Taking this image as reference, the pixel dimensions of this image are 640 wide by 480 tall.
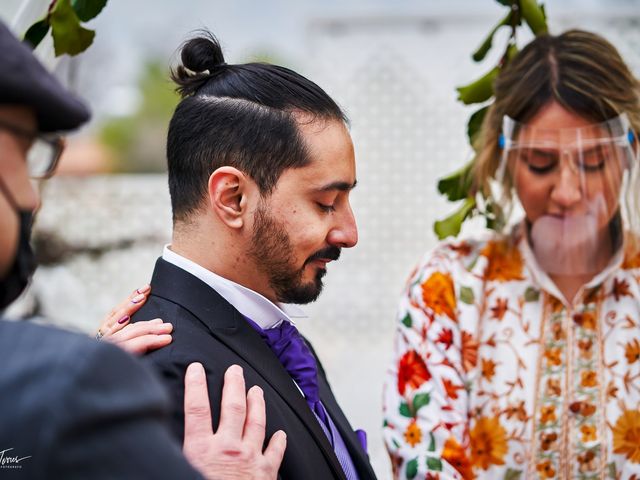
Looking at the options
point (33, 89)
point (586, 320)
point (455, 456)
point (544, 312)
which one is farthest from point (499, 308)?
point (33, 89)

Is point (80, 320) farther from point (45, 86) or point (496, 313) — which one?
point (45, 86)

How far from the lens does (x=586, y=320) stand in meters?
2.14

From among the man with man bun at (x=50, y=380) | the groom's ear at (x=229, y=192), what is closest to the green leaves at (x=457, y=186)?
the groom's ear at (x=229, y=192)

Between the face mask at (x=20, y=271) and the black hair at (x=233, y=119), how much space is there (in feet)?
2.13

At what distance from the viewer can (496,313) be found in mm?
2176

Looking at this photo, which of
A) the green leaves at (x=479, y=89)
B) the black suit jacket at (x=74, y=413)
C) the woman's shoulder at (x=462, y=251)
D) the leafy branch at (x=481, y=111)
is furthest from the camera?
the green leaves at (x=479, y=89)

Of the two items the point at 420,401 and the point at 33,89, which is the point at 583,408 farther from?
the point at 33,89

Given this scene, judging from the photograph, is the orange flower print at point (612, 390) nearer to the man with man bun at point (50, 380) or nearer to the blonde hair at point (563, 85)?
the blonde hair at point (563, 85)

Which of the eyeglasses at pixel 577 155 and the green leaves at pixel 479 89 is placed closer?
the eyeglasses at pixel 577 155

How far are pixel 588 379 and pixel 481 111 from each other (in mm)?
844

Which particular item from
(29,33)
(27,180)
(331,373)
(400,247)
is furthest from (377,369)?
(27,180)

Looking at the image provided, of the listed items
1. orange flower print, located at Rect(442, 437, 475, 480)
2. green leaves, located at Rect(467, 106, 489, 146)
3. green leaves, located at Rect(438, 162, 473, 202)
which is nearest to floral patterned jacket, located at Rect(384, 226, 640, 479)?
orange flower print, located at Rect(442, 437, 475, 480)

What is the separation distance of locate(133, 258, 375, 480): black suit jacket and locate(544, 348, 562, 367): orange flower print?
78 centimetres

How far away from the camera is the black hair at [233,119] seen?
162 centimetres
